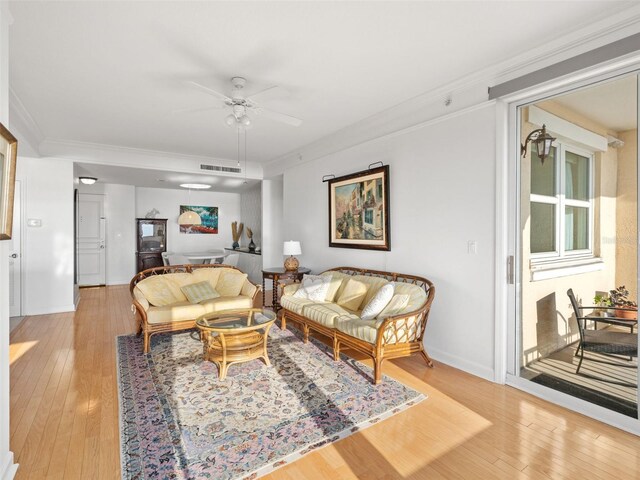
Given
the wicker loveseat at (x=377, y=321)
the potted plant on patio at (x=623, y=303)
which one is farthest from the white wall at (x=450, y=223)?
the potted plant on patio at (x=623, y=303)

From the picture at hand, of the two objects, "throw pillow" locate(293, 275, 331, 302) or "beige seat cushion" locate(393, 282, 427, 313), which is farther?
"throw pillow" locate(293, 275, 331, 302)

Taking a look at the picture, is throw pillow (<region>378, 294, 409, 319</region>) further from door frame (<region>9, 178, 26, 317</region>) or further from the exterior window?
door frame (<region>9, 178, 26, 317</region>)

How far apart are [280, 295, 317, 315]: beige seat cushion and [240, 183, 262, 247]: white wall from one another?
4.47 metres

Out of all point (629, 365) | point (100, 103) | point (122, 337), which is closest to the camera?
point (629, 365)

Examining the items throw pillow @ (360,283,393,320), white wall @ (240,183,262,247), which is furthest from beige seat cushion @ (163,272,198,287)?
white wall @ (240,183,262,247)

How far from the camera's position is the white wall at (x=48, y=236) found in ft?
17.9

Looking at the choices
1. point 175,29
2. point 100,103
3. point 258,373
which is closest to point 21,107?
point 100,103

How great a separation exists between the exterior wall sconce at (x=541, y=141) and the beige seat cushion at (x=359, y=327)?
6.67ft

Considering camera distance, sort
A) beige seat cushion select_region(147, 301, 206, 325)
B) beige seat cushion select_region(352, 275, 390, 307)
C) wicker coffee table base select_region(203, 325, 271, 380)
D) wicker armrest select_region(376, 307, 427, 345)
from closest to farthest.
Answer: wicker armrest select_region(376, 307, 427, 345) < wicker coffee table base select_region(203, 325, 271, 380) < beige seat cushion select_region(147, 301, 206, 325) < beige seat cushion select_region(352, 275, 390, 307)

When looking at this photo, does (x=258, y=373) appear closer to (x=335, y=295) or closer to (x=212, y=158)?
(x=335, y=295)

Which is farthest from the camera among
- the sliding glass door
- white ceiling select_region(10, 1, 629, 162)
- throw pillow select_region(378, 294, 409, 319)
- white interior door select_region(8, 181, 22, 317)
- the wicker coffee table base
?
white interior door select_region(8, 181, 22, 317)

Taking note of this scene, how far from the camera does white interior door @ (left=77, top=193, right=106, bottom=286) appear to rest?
8117 mm

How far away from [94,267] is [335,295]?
6944mm

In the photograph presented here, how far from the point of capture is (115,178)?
737cm
